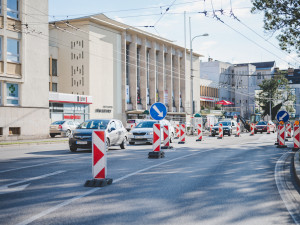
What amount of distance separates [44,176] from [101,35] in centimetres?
4715

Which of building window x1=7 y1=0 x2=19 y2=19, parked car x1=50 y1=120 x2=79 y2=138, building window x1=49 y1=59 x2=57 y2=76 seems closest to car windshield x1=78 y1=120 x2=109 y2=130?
building window x1=7 y1=0 x2=19 y2=19

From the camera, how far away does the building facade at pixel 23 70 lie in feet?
95.5

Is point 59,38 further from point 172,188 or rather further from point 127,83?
point 172,188

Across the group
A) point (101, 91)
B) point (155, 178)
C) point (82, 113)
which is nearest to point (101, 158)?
point (155, 178)

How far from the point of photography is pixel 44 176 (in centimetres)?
961

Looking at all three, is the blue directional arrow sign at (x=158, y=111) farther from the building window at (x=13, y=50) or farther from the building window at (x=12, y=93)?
the building window at (x=13, y=50)

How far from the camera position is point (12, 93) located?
30094mm

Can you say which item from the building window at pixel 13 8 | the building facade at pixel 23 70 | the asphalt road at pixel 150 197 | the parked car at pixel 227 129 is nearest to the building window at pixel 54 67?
the building facade at pixel 23 70

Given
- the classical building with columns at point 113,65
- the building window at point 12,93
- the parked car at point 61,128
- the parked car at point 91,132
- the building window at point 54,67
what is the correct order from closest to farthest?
the parked car at point 91,132 < the building window at point 12,93 < the parked car at point 61,128 < the classical building with columns at point 113,65 < the building window at point 54,67

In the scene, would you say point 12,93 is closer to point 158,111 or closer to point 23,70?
point 23,70

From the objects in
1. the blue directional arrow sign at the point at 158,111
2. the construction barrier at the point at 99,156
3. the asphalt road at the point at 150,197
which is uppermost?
the blue directional arrow sign at the point at 158,111

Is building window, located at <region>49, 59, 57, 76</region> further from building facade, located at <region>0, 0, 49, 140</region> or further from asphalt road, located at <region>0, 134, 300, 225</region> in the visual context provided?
asphalt road, located at <region>0, 134, 300, 225</region>

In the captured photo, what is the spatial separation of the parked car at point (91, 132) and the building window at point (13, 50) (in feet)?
43.0

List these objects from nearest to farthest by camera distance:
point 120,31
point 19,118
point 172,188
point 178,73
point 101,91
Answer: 1. point 172,188
2. point 19,118
3. point 101,91
4. point 120,31
5. point 178,73
